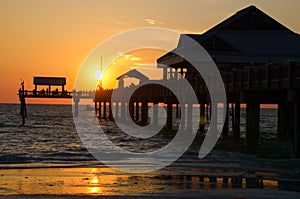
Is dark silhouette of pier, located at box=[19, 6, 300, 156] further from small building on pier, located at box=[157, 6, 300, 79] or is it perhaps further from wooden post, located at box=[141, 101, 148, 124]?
wooden post, located at box=[141, 101, 148, 124]

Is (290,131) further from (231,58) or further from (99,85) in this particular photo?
(99,85)

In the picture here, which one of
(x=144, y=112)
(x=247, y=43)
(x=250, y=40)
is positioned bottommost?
(x=144, y=112)

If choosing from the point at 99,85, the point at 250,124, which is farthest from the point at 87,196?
the point at 99,85

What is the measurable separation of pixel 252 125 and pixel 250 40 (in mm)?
22175

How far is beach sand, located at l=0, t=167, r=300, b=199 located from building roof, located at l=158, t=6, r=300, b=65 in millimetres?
28769

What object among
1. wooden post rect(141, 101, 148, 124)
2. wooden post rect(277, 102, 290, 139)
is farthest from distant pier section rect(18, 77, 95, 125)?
wooden post rect(277, 102, 290, 139)

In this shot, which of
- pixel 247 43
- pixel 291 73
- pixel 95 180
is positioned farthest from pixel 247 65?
pixel 95 180

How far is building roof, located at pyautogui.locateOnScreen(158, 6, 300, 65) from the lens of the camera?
Answer: 158ft

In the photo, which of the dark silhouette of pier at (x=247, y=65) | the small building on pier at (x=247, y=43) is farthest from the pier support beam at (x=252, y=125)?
the small building on pier at (x=247, y=43)

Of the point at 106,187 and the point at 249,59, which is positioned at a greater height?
the point at 249,59

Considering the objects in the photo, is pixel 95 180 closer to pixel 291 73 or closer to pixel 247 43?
pixel 291 73

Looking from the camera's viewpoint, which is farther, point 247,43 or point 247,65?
point 247,43

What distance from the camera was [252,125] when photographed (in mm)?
30516

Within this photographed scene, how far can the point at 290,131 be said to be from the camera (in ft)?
135
